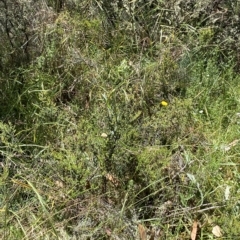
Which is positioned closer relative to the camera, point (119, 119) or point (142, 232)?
point (142, 232)

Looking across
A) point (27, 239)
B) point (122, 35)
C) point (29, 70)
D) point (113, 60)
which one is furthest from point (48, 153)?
A: point (122, 35)

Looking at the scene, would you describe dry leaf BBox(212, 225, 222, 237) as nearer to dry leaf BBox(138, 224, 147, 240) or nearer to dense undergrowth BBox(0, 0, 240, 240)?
dense undergrowth BBox(0, 0, 240, 240)

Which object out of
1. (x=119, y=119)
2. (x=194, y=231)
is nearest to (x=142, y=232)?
(x=194, y=231)

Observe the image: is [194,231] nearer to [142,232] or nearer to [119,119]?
[142,232]

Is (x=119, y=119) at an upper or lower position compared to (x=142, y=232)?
upper

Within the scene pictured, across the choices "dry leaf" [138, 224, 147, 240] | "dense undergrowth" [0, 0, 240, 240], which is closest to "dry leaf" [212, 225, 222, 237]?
"dense undergrowth" [0, 0, 240, 240]

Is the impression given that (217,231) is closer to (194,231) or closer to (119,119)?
(194,231)

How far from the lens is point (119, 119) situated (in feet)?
8.00

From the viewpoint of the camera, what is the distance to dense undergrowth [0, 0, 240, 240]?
7.37ft

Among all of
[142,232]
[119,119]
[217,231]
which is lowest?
[217,231]

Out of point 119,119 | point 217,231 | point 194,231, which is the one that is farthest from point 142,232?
point 119,119

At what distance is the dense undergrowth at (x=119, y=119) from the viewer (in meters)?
2.25

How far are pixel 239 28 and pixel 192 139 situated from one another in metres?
1.02

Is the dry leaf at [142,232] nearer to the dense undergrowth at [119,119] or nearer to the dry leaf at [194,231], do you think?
the dense undergrowth at [119,119]
